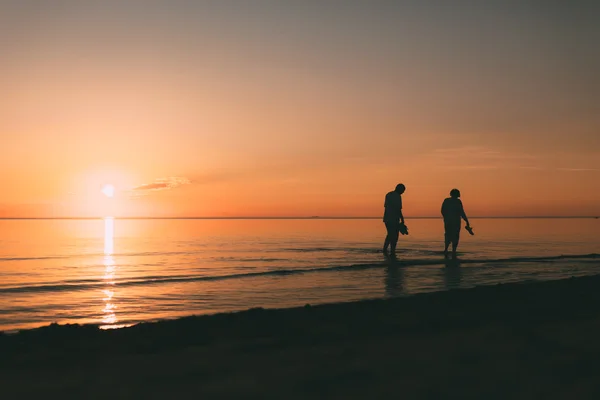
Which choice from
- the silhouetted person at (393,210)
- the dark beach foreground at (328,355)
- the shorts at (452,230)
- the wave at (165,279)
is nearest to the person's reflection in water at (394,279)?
the wave at (165,279)

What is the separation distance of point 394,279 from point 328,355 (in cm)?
914

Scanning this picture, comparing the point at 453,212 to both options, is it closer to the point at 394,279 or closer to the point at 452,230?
the point at 452,230

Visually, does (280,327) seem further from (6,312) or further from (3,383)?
(6,312)

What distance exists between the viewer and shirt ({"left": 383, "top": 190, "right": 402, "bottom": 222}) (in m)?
19.5

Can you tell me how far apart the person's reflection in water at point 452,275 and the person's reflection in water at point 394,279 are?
113 cm

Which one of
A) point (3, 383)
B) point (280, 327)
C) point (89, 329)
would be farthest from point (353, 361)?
point (89, 329)

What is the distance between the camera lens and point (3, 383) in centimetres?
461

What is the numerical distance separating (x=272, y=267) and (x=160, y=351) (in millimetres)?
13850

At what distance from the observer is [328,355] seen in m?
5.39

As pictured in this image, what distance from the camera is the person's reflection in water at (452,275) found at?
42.3ft

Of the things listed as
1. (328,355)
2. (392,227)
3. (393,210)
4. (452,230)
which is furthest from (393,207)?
(328,355)

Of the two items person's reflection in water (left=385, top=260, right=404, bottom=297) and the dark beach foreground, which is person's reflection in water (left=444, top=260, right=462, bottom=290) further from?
the dark beach foreground

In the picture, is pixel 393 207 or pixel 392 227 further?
pixel 392 227

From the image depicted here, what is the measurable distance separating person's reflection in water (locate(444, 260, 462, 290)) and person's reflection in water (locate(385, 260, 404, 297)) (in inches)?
44.6
